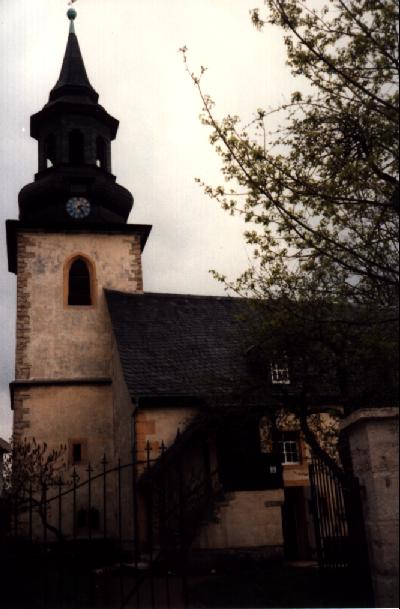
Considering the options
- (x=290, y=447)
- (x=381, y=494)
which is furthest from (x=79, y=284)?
(x=381, y=494)

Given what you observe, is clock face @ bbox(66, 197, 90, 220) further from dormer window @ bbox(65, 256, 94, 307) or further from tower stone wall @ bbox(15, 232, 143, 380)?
dormer window @ bbox(65, 256, 94, 307)

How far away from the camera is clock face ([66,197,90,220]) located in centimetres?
2509

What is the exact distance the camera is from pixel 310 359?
11.6m

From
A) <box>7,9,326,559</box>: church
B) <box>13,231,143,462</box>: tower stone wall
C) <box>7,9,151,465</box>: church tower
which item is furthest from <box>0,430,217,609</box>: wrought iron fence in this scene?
<box>7,9,151,465</box>: church tower

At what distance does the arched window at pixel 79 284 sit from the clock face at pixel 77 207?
175 cm

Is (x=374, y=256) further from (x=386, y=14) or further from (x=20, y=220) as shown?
(x=20, y=220)

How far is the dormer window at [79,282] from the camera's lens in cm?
2439

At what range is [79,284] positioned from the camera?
24672 mm

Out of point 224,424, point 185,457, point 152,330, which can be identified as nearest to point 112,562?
point 185,457

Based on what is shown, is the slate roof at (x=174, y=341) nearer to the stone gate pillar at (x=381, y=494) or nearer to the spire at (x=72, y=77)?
the spire at (x=72, y=77)

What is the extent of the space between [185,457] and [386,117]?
12.9 m

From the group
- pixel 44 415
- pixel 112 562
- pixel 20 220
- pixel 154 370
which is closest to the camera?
pixel 112 562

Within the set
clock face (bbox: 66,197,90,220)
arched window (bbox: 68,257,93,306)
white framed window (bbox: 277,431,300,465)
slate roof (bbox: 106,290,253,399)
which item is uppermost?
clock face (bbox: 66,197,90,220)

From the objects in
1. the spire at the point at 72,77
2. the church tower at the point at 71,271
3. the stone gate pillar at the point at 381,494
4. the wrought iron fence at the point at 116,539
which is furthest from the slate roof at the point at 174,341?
the stone gate pillar at the point at 381,494
